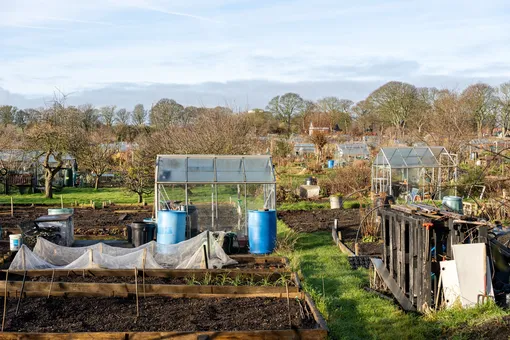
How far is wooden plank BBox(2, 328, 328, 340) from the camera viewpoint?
5.64m

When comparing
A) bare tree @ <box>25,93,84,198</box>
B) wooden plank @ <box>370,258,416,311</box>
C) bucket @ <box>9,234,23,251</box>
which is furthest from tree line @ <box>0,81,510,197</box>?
bucket @ <box>9,234,23,251</box>

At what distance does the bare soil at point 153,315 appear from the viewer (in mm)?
6254

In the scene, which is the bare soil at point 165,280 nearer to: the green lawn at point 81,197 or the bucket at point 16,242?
the bucket at point 16,242

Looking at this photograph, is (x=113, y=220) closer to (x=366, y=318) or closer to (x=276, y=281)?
(x=276, y=281)

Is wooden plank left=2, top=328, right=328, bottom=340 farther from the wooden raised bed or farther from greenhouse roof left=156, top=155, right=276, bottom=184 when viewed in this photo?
greenhouse roof left=156, top=155, right=276, bottom=184

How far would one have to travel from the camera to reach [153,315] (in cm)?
678

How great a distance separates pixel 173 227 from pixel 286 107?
51.9 metres

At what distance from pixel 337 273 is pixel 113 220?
974 centimetres

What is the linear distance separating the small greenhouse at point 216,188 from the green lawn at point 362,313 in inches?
137

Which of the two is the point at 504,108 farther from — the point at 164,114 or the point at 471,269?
the point at 471,269

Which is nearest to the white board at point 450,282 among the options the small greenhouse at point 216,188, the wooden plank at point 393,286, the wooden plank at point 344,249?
the wooden plank at point 393,286

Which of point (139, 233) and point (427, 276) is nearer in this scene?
point (427, 276)

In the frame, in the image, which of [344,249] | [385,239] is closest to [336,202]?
[344,249]

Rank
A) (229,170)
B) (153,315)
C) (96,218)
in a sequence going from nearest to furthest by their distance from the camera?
1. (153,315)
2. (229,170)
3. (96,218)
